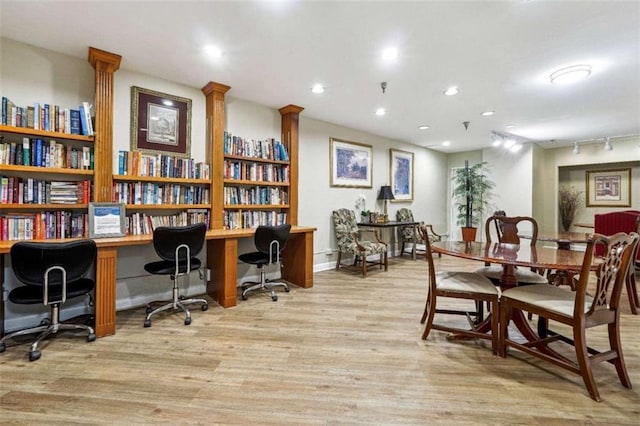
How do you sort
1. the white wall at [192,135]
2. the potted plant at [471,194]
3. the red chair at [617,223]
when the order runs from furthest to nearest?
the potted plant at [471,194], the red chair at [617,223], the white wall at [192,135]

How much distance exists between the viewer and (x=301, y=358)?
2.16 meters

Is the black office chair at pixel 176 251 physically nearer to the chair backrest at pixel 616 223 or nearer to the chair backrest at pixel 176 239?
the chair backrest at pixel 176 239

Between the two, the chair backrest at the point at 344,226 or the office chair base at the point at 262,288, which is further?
the chair backrest at the point at 344,226

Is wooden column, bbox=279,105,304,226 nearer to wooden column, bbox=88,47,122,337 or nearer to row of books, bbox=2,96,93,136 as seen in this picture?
wooden column, bbox=88,47,122,337

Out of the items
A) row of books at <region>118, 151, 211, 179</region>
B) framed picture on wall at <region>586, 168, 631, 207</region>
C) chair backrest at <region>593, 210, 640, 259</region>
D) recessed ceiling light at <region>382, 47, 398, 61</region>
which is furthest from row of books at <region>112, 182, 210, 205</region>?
framed picture on wall at <region>586, 168, 631, 207</region>

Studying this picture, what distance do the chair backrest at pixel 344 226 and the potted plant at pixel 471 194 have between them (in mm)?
3178

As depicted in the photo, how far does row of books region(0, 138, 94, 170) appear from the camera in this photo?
98.0 inches

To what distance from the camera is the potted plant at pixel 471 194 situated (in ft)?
22.8

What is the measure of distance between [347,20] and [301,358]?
8.21ft

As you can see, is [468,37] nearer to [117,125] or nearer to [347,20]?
[347,20]

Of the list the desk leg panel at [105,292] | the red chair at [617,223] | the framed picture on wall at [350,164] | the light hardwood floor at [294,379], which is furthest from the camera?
the framed picture on wall at [350,164]

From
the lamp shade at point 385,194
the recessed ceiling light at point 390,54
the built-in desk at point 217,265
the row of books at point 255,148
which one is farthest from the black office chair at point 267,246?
the lamp shade at point 385,194

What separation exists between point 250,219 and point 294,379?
2447mm

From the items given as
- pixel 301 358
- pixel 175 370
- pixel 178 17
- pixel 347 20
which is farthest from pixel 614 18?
pixel 175 370
